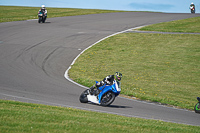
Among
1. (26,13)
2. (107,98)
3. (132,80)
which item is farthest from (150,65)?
(26,13)

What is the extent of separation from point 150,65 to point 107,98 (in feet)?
40.0

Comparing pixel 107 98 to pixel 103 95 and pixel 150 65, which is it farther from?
pixel 150 65

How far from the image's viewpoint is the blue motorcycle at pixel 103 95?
12508mm

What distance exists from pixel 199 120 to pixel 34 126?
291 inches

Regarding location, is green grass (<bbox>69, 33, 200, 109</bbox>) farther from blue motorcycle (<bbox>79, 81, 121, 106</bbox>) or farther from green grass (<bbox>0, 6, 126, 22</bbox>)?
green grass (<bbox>0, 6, 126, 22</bbox>)

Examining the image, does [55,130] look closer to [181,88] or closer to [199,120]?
[199,120]

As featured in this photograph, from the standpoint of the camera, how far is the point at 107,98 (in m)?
12.9

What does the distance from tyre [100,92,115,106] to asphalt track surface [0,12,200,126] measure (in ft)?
0.85

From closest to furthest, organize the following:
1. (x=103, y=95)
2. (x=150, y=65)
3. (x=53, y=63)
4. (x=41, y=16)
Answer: (x=103, y=95) < (x=53, y=63) < (x=150, y=65) < (x=41, y=16)

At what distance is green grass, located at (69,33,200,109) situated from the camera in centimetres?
1761

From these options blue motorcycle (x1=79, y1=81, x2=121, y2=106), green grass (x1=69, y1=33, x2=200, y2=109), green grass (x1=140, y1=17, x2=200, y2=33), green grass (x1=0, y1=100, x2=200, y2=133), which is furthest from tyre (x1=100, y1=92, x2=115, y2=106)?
green grass (x1=140, y1=17, x2=200, y2=33)

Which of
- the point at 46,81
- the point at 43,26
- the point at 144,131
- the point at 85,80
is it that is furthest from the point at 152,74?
the point at 43,26

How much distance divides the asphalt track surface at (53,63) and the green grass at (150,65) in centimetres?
132

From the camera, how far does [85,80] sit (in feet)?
61.9
